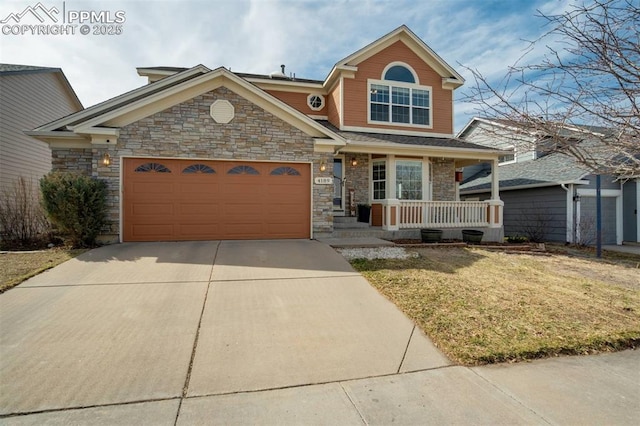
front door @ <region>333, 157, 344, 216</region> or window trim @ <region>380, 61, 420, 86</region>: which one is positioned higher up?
window trim @ <region>380, 61, 420, 86</region>

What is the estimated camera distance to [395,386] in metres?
2.67

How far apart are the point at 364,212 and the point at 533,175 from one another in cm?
835

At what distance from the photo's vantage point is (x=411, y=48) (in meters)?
12.2

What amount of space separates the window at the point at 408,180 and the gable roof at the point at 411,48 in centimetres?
405

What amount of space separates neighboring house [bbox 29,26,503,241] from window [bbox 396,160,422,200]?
3.0 inches

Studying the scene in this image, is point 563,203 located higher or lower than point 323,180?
lower

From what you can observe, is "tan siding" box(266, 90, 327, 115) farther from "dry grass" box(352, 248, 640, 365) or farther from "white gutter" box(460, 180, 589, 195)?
"white gutter" box(460, 180, 589, 195)

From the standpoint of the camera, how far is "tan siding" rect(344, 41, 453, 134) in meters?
11.7

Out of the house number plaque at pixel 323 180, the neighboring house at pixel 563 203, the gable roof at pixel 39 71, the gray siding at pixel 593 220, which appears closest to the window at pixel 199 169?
the house number plaque at pixel 323 180

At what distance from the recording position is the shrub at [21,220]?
27.9 ft

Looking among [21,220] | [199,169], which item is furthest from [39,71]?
[199,169]

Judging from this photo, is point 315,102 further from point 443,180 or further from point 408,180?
point 443,180

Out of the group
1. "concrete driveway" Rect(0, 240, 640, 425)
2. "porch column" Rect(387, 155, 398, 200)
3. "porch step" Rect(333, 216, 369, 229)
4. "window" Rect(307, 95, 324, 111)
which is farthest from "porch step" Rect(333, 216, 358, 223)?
"concrete driveway" Rect(0, 240, 640, 425)

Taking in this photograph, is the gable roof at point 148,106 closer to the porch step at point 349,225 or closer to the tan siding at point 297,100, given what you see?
the porch step at point 349,225
